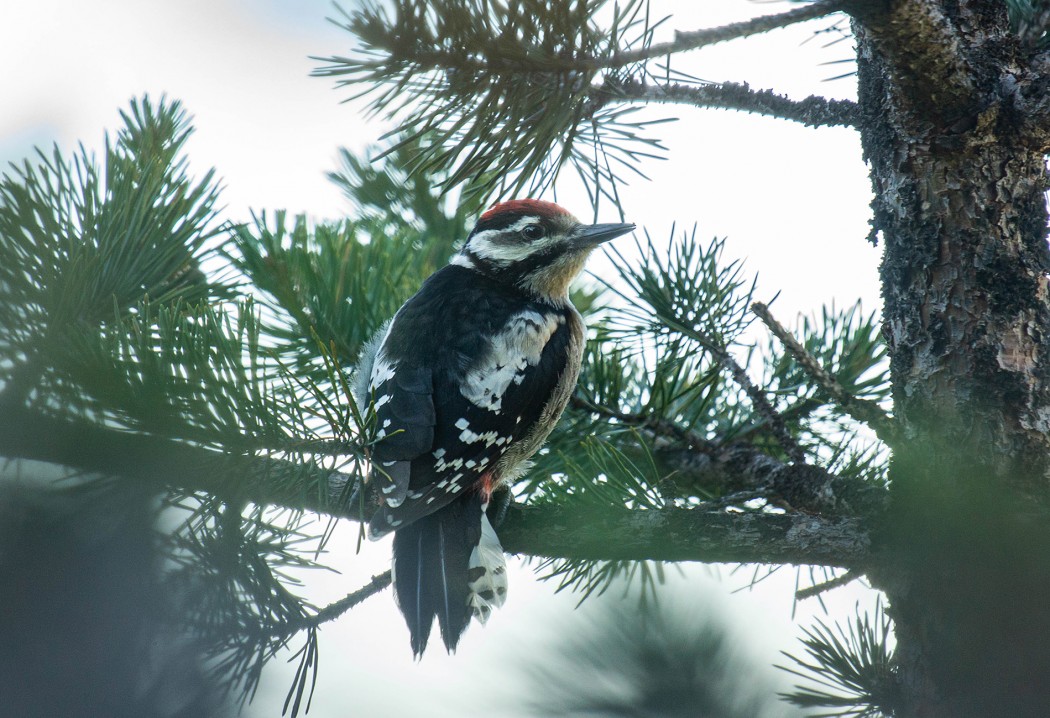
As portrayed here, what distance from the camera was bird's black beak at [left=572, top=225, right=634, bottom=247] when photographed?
261 cm

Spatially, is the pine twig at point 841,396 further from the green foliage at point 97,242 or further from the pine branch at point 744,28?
the green foliage at point 97,242

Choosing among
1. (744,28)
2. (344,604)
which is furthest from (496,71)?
(344,604)

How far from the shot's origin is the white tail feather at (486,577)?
6.55 ft

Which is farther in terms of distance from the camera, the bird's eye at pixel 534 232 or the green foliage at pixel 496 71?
the bird's eye at pixel 534 232

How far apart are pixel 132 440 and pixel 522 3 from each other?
0.95 metres

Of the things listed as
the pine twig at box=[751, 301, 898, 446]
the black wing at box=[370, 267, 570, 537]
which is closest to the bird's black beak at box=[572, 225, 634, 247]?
the black wing at box=[370, 267, 570, 537]

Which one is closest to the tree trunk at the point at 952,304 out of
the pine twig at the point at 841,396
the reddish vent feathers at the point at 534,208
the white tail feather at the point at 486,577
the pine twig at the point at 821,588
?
the pine twig at the point at 841,396

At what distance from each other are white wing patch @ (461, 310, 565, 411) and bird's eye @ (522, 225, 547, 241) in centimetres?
38

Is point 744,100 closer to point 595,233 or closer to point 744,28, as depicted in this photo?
point 744,28

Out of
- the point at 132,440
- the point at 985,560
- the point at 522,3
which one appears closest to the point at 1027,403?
the point at 985,560

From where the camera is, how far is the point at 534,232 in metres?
2.77

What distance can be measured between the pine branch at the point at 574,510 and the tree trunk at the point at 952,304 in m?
0.13

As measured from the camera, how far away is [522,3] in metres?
1.30

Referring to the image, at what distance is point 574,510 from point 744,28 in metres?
0.95
